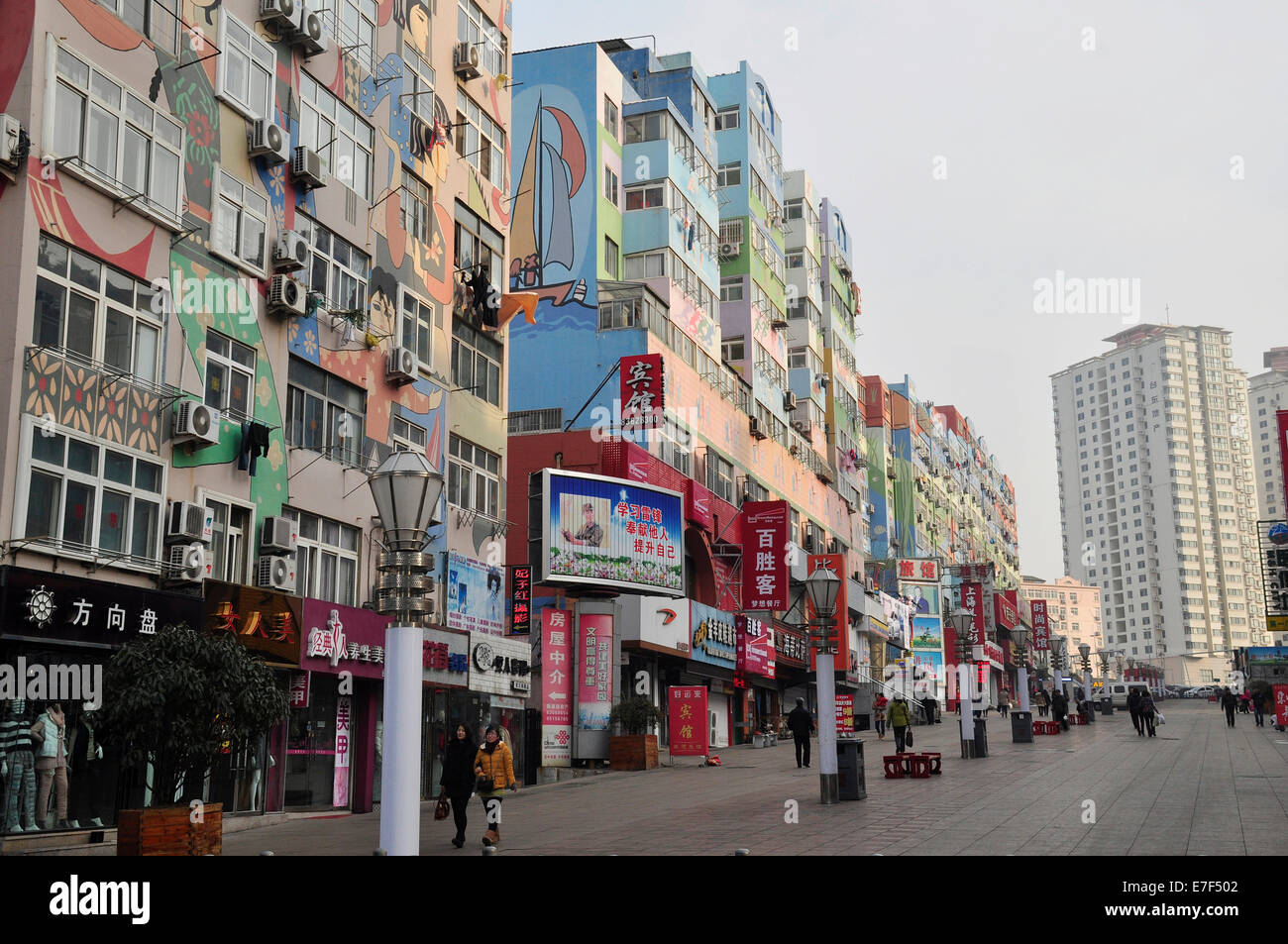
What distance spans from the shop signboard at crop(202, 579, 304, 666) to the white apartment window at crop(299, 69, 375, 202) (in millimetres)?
9233

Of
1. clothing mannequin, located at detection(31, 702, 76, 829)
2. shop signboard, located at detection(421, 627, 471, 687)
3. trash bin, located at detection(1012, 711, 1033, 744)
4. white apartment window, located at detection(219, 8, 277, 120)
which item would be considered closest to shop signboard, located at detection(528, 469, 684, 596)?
shop signboard, located at detection(421, 627, 471, 687)

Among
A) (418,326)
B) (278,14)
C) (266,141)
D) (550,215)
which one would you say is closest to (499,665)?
(418,326)

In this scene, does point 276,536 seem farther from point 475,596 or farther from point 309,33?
point 309,33

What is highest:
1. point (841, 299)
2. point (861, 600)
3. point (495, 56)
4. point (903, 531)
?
point (841, 299)

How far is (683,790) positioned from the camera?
27125 millimetres

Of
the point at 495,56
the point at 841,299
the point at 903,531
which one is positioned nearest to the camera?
the point at 495,56

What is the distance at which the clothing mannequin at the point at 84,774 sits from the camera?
1952 centimetres

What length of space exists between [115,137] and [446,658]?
1393 centimetres

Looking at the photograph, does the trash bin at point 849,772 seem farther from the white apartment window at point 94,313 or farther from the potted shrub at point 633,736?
the potted shrub at point 633,736

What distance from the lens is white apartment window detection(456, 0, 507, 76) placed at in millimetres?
34938
